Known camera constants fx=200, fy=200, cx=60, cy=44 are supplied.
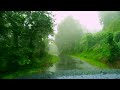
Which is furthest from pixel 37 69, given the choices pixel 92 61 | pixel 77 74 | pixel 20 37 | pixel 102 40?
pixel 102 40

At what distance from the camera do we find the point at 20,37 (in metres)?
6.93

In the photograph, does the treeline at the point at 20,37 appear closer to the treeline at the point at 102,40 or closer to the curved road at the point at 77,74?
the curved road at the point at 77,74

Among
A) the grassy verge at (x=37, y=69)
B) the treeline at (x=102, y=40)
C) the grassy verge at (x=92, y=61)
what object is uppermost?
the treeline at (x=102, y=40)

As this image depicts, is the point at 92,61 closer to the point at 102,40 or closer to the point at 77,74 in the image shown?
the point at 102,40

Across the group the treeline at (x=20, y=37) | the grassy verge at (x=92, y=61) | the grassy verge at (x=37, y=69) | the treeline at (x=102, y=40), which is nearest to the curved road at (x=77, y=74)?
the grassy verge at (x=37, y=69)

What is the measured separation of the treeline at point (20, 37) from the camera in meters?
6.84

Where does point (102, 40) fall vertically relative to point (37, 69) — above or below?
above

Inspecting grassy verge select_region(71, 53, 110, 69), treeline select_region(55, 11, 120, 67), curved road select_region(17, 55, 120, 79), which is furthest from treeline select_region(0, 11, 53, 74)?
grassy verge select_region(71, 53, 110, 69)

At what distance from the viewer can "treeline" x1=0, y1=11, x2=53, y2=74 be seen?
6.84m

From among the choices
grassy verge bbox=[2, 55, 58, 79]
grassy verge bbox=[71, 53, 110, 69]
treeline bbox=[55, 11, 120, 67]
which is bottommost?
grassy verge bbox=[71, 53, 110, 69]

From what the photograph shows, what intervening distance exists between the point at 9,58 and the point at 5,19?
4.43 ft

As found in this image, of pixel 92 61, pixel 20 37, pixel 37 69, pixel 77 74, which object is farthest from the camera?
pixel 92 61

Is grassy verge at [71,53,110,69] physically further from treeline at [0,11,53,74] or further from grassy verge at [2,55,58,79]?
treeline at [0,11,53,74]
